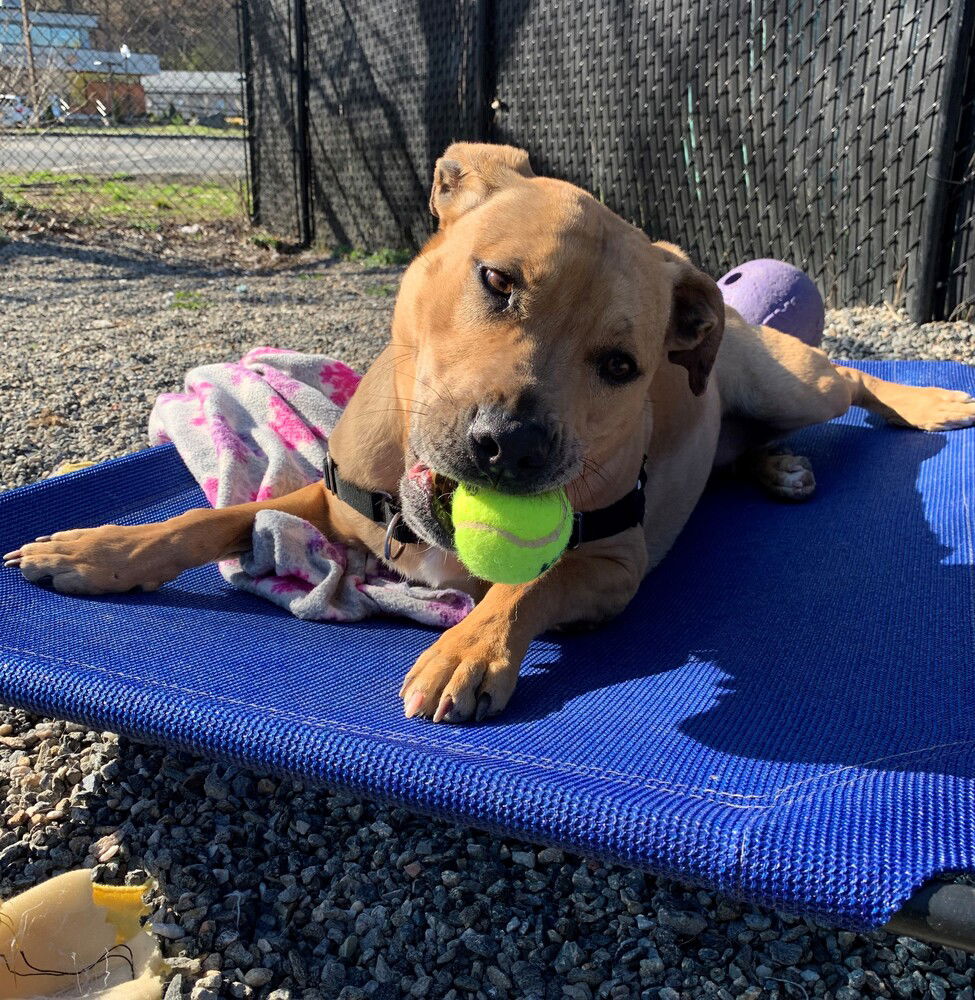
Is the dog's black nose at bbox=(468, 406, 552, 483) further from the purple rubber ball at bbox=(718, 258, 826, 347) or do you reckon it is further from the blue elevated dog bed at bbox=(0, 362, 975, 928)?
the purple rubber ball at bbox=(718, 258, 826, 347)

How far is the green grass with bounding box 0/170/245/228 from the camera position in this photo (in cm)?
1108

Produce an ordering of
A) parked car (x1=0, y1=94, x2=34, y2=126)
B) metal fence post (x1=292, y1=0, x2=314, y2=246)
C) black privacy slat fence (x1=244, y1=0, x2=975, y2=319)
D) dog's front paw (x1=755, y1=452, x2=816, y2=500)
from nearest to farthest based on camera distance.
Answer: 1. dog's front paw (x1=755, y1=452, x2=816, y2=500)
2. black privacy slat fence (x1=244, y1=0, x2=975, y2=319)
3. metal fence post (x1=292, y1=0, x2=314, y2=246)
4. parked car (x1=0, y1=94, x2=34, y2=126)

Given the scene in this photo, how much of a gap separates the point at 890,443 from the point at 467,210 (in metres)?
2.31

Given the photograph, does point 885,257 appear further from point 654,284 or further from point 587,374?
point 587,374

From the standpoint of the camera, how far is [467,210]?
8.77ft

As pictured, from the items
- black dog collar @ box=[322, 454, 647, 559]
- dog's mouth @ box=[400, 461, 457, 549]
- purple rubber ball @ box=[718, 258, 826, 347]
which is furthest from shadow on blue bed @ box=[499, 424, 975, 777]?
purple rubber ball @ box=[718, 258, 826, 347]

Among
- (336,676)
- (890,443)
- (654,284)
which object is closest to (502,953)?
(336,676)

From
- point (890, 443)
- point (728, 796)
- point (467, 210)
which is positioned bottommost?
point (890, 443)

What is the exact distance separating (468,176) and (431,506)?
40.6 inches

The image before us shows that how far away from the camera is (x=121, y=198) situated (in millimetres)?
11930

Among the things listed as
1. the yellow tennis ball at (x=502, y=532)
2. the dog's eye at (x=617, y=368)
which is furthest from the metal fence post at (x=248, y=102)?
the yellow tennis ball at (x=502, y=532)

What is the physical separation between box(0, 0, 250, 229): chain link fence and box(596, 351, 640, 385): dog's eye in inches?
392

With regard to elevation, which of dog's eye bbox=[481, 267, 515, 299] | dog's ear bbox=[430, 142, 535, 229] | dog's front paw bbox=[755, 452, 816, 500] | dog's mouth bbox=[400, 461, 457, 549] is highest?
dog's ear bbox=[430, 142, 535, 229]

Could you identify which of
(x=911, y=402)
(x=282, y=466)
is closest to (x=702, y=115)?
(x=911, y=402)
